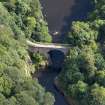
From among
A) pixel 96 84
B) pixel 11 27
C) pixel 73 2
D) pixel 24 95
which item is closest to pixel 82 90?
pixel 96 84

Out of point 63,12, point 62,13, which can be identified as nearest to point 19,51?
point 62,13

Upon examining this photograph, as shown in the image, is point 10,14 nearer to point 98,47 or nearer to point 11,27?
point 11,27

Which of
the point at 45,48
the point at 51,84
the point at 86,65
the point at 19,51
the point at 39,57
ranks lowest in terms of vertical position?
the point at 51,84

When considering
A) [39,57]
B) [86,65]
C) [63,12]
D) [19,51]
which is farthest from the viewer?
[63,12]

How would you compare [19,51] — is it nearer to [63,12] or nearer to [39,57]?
[39,57]

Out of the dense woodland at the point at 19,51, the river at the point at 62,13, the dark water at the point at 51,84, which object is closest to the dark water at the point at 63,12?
the river at the point at 62,13

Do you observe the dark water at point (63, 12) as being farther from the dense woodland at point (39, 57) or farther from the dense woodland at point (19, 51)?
the dense woodland at point (19, 51)

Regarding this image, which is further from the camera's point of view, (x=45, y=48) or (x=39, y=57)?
(x=45, y=48)
